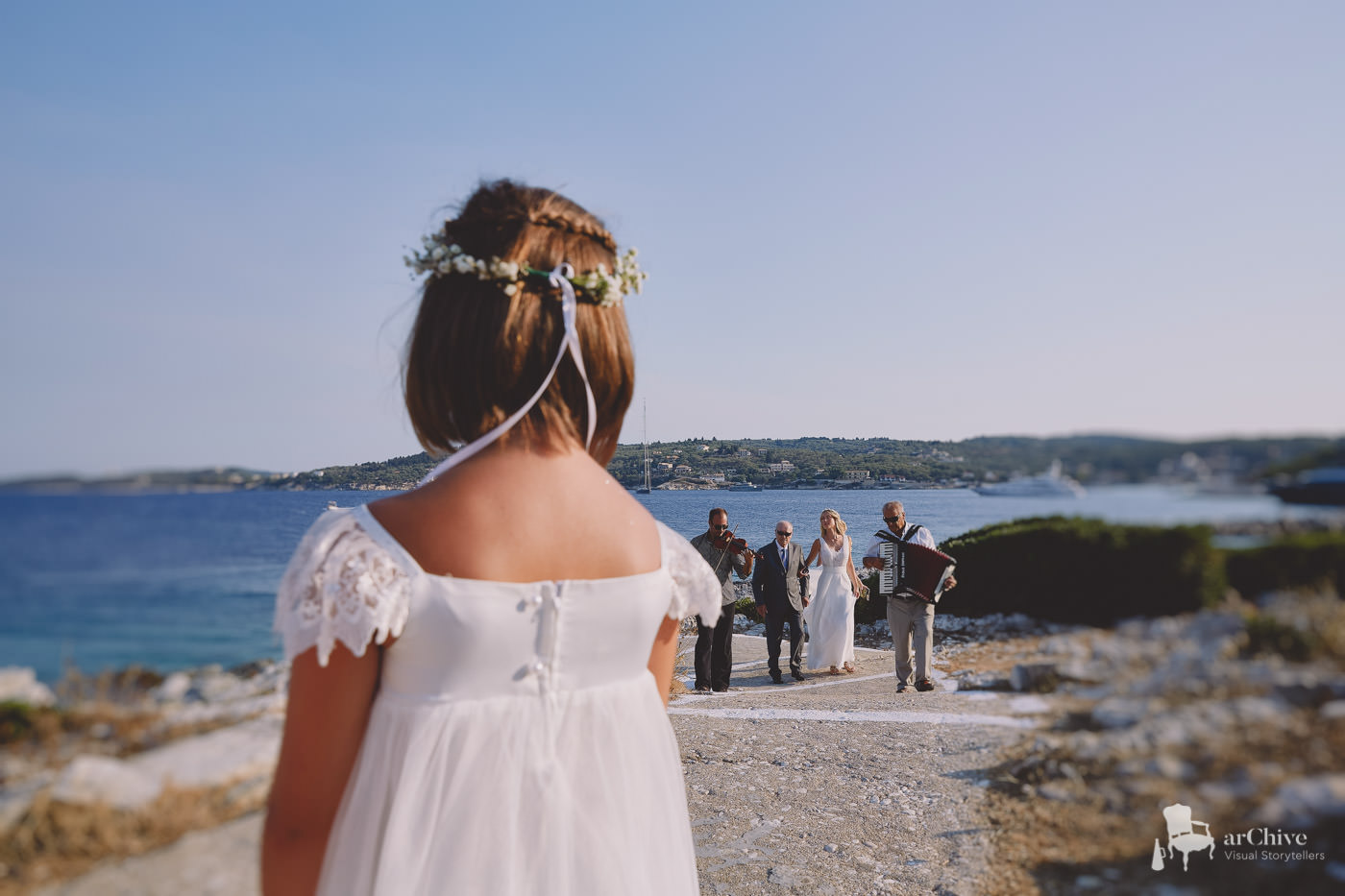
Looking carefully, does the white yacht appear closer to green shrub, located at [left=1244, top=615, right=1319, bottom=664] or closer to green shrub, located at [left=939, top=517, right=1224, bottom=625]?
green shrub, located at [left=939, top=517, right=1224, bottom=625]

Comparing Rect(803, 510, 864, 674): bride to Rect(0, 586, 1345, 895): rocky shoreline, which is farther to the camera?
Rect(803, 510, 864, 674): bride

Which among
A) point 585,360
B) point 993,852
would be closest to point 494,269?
point 585,360

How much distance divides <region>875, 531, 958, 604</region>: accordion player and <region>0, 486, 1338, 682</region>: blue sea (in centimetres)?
224

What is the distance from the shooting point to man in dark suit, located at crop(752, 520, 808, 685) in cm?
889

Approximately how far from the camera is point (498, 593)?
1302 millimetres

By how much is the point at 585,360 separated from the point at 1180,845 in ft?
6.08

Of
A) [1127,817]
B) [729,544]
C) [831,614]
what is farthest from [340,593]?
[831,614]

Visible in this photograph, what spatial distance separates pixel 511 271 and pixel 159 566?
960mm

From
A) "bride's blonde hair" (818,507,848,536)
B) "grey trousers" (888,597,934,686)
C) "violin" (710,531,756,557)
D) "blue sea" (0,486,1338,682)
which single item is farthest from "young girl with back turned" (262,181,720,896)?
"violin" (710,531,756,557)

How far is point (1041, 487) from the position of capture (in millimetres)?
2242

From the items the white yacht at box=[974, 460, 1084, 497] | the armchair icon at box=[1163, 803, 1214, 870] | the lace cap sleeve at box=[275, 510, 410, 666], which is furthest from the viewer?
the white yacht at box=[974, 460, 1084, 497]

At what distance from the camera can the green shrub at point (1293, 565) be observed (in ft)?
4.67

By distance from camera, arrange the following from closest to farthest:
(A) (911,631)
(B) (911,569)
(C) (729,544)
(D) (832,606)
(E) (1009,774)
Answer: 1. (E) (1009,774)
2. (A) (911,631)
3. (B) (911,569)
4. (C) (729,544)
5. (D) (832,606)

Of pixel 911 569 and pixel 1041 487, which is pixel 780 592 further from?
pixel 1041 487
